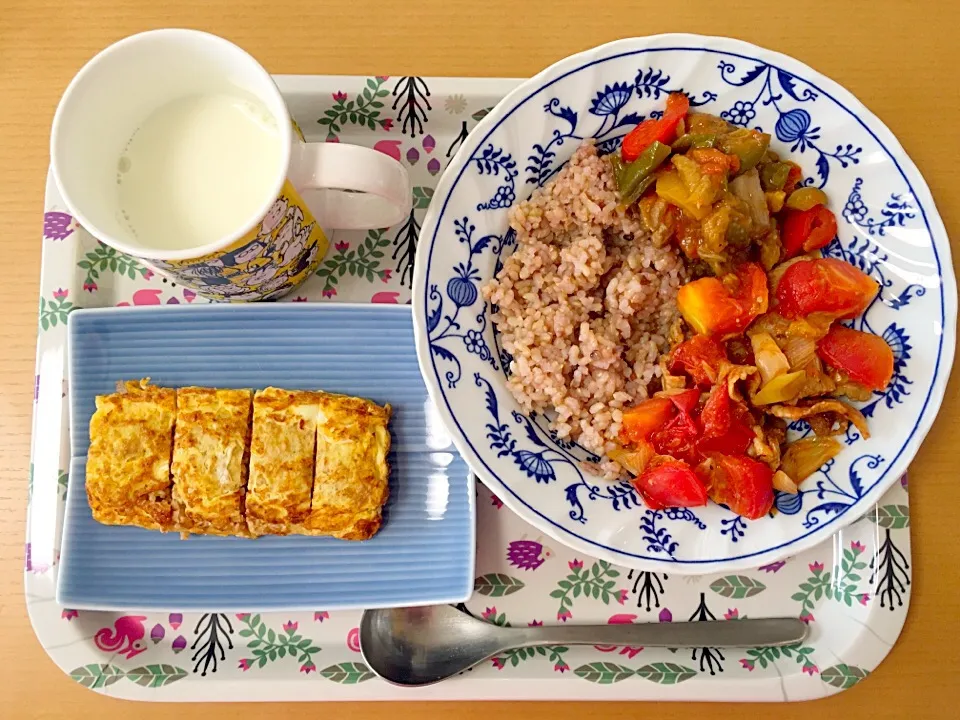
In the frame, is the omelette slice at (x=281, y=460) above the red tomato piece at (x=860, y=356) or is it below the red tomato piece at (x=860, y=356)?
below

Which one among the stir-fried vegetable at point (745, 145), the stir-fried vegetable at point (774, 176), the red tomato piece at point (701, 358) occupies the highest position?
the stir-fried vegetable at point (745, 145)

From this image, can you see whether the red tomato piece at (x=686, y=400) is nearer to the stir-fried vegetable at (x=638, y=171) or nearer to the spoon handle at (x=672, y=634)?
the stir-fried vegetable at (x=638, y=171)

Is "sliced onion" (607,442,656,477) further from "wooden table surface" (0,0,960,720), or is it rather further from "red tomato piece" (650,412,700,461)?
"wooden table surface" (0,0,960,720)

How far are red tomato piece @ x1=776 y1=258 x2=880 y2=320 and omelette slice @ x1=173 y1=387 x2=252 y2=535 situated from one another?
1.25m

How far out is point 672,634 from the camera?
62.6 inches

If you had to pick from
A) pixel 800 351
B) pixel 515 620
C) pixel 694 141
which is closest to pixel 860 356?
pixel 800 351

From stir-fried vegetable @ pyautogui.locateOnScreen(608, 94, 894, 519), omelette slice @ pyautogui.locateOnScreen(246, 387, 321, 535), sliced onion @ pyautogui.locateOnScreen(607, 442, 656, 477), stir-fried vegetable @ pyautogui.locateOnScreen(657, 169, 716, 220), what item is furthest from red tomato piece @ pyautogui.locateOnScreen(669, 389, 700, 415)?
omelette slice @ pyautogui.locateOnScreen(246, 387, 321, 535)

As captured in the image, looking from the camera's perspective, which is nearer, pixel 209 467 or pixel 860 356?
pixel 860 356

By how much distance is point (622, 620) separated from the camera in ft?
5.39

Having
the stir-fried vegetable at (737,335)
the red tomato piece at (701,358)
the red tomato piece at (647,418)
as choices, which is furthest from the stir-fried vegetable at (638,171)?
the red tomato piece at (647,418)

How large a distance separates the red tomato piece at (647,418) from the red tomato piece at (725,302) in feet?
0.57

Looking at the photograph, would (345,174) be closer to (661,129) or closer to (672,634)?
(661,129)

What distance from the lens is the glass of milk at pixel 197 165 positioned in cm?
124

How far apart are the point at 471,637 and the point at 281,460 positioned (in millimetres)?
607
